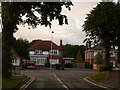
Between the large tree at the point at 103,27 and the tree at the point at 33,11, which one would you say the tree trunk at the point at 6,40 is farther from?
the large tree at the point at 103,27

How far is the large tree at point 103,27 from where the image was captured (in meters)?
32.1

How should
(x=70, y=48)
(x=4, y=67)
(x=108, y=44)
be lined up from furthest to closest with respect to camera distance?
(x=70, y=48), (x=108, y=44), (x=4, y=67)

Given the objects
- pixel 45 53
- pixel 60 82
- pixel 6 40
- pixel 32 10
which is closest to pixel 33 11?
pixel 32 10

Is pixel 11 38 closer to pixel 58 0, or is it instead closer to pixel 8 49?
pixel 8 49

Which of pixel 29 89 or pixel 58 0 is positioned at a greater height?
pixel 58 0

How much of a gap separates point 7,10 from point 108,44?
28.3m

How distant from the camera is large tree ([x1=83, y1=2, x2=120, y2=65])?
32.1m

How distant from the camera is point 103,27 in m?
41.9

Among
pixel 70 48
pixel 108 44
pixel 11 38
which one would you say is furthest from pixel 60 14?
pixel 70 48

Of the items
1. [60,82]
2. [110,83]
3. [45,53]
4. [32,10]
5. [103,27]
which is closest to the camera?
[32,10]

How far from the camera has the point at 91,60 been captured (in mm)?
95938

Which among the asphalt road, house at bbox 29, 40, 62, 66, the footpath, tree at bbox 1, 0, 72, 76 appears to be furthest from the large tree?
house at bbox 29, 40, 62, 66

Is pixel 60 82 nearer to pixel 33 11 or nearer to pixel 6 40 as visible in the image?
pixel 6 40

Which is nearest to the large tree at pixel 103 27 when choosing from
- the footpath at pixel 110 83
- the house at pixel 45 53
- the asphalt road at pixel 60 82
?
the footpath at pixel 110 83
